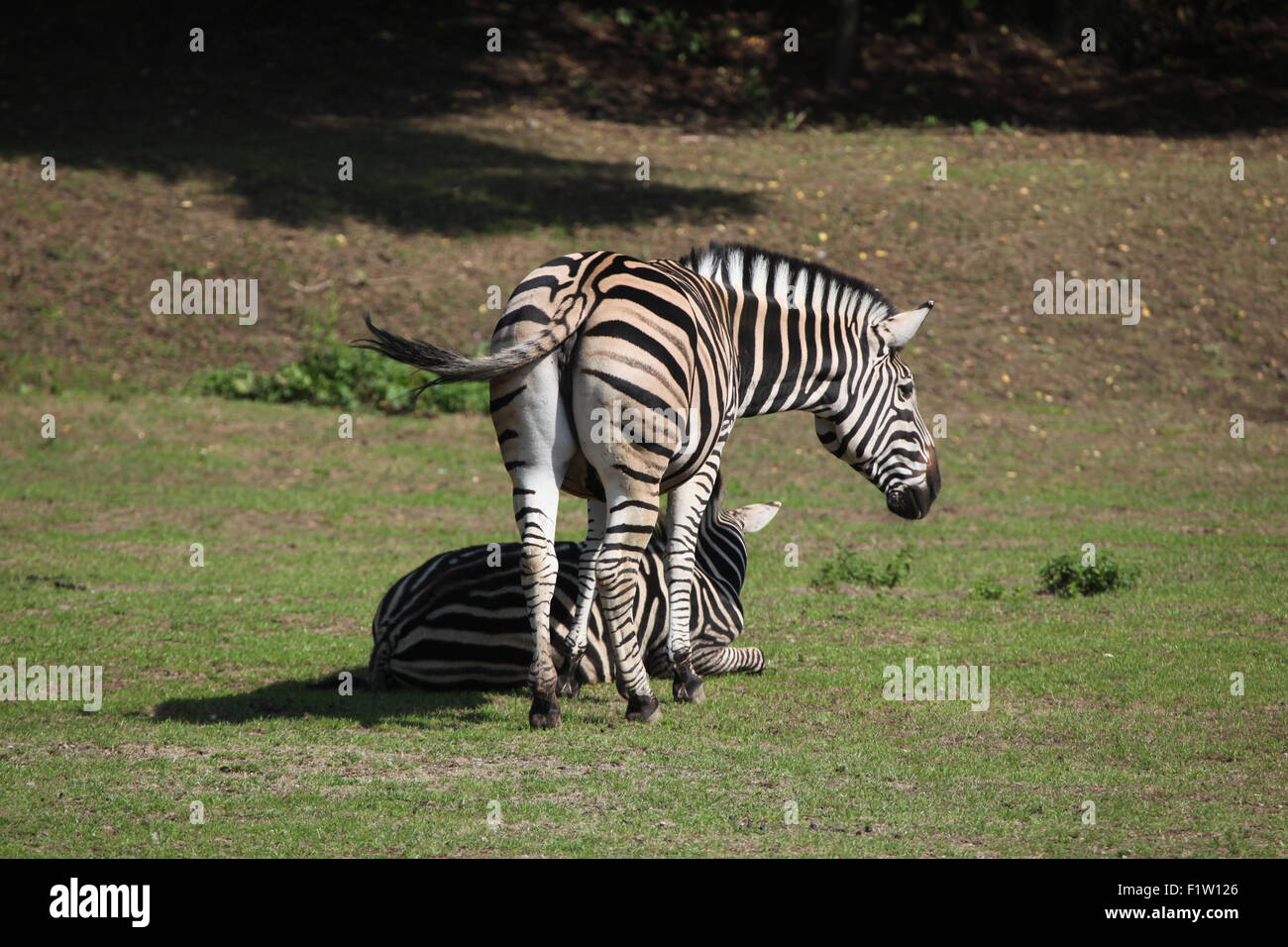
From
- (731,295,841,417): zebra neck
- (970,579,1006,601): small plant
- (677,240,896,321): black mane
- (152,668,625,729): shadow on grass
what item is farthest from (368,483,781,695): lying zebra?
(970,579,1006,601): small plant

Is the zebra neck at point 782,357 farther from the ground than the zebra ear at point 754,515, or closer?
farther from the ground

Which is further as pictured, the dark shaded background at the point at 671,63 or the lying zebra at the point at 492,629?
the dark shaded background at the point at 671,63

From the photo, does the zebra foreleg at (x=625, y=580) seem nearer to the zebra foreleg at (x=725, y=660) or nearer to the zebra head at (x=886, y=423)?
the zebra foreleg at (x=725, y=660)

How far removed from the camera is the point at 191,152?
78.1 feet

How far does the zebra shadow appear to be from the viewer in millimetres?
7828

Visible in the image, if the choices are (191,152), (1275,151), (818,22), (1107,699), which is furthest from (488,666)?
(818,22)

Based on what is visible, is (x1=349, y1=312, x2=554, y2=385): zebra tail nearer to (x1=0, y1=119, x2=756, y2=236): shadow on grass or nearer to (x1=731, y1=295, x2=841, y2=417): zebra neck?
(x1=731, y1=295, x2=841, y2=417): zebra neck

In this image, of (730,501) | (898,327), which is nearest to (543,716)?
(898,327)

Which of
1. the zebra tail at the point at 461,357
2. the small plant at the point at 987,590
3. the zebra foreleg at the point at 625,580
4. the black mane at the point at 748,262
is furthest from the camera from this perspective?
the small plant at the point at 987,590

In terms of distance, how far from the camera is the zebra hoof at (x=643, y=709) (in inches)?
307

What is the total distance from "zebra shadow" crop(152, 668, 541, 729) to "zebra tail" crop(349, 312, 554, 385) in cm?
204

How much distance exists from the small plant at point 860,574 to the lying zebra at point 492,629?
9.66 feet

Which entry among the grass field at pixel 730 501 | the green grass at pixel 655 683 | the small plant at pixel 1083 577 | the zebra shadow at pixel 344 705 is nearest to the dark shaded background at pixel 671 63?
the grass field at pixel 730 501

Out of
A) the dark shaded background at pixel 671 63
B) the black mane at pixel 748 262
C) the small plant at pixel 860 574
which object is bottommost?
the small plant at pixel 860 574
